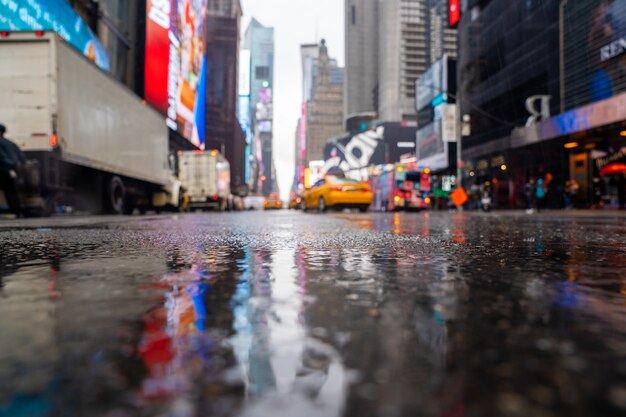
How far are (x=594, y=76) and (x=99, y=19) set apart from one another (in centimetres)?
2732

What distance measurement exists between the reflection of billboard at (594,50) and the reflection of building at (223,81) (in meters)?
61.7

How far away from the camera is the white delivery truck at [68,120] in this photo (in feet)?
37.0

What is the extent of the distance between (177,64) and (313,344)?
39.3 metres

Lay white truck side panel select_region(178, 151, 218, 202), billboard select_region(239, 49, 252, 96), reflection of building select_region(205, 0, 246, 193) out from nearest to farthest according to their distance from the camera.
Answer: white truck side panel select_region(178, 151, 218, 202) < reflection of building select_region(205, 0, 246, 193) < billboard select_region(239, 49, 252, 96)

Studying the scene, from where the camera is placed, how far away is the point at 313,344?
3.03 feet

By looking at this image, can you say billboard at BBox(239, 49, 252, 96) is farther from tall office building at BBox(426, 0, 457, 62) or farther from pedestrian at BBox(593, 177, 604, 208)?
pedestrian at BBox(593, 177, 604, 208)

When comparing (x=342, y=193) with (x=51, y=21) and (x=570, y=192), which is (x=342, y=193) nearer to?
(x=51, y=21)

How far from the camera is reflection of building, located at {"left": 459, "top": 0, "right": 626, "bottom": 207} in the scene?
24578mm

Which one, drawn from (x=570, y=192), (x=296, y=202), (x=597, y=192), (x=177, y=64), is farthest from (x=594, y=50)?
(x=296, y=202)

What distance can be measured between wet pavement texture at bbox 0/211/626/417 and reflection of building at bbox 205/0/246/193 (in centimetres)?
8258

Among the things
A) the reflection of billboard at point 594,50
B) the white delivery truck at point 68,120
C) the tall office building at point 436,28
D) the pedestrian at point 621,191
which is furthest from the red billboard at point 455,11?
the tall office building at point 436,28

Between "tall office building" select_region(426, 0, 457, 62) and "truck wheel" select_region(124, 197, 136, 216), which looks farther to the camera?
"tall office building" select_region(426, 0, 457, 62)

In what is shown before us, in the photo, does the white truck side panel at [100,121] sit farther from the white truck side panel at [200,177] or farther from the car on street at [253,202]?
the car on street at [253,202]

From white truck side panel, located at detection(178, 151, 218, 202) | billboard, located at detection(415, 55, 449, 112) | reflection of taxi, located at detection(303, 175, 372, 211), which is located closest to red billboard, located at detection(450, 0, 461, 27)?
billboard, located at detection(415, 55, 449, 112)
